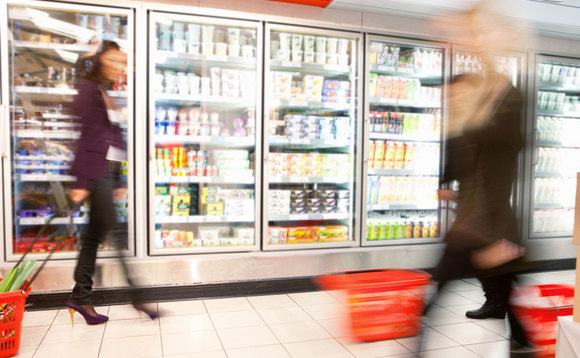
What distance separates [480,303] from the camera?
3.32m

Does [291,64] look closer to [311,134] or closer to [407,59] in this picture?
[311,134]

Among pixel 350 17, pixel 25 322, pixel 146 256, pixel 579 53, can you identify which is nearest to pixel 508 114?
pixel 350 17

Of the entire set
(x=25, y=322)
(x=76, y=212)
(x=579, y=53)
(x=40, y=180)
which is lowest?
(x=25, y=322)

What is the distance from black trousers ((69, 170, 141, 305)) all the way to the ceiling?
2455 mm

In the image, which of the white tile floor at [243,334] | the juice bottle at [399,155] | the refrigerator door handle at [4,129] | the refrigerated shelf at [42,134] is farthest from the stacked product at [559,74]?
the refrigerator door handle at [4,129]

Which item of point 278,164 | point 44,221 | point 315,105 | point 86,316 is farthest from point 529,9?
point 44,221

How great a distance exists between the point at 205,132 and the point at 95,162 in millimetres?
A: 1421

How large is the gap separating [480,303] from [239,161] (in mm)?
2366

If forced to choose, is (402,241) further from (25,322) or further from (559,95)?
(25,322)

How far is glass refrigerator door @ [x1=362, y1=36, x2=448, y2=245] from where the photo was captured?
4.14 meters

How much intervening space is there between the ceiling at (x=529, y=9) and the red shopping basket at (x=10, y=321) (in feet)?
10.5

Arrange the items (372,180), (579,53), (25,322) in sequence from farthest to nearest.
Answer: (579,53)
(372,180)
(25,322)

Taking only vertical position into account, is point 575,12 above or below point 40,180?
above

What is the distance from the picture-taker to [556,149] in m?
4.88
